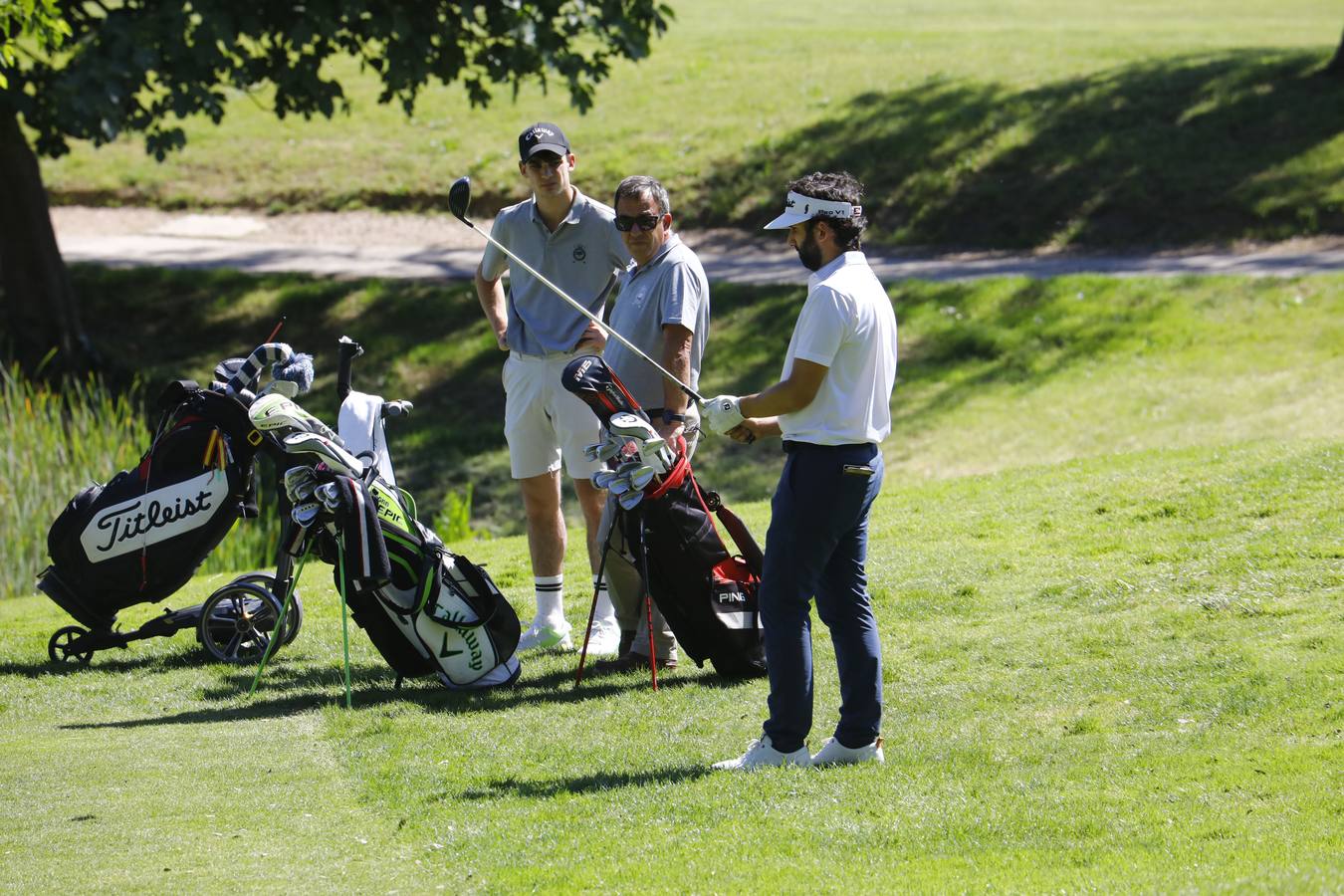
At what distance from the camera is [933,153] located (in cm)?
2027

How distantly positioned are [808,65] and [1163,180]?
8.10 metres

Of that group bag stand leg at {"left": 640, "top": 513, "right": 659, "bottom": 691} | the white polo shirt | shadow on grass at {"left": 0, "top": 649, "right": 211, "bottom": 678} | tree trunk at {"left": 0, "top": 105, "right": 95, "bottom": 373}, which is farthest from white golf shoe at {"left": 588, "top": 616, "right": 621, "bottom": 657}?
tree trunk at {"left": 0, "top": 105, "right": 95, "bottom": 373}

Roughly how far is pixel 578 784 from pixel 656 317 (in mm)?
1939

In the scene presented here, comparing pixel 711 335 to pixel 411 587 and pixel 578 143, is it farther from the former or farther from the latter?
pixel 411 587

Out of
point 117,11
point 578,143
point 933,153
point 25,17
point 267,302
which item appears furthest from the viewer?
point 578,143

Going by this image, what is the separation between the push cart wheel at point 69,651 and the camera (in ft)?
24.5

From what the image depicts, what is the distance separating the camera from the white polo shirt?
16.1ft

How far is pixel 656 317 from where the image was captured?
21.1 ft

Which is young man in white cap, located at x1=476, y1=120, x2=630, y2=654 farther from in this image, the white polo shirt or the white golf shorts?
the white polo shirt

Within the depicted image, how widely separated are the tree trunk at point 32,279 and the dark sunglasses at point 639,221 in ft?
38.4

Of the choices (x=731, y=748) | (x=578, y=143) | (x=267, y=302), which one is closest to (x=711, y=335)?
(x=267, y=302)

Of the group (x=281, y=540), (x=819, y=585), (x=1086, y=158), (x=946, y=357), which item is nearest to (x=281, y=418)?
(x=281, y=540)

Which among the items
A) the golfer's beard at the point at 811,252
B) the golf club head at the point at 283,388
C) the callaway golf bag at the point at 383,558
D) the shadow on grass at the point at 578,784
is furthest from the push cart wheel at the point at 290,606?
the golfer's beard at the point at 811,252

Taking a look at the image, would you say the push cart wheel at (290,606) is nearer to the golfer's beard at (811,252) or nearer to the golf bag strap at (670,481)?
the golf bag strap at (670,481)
